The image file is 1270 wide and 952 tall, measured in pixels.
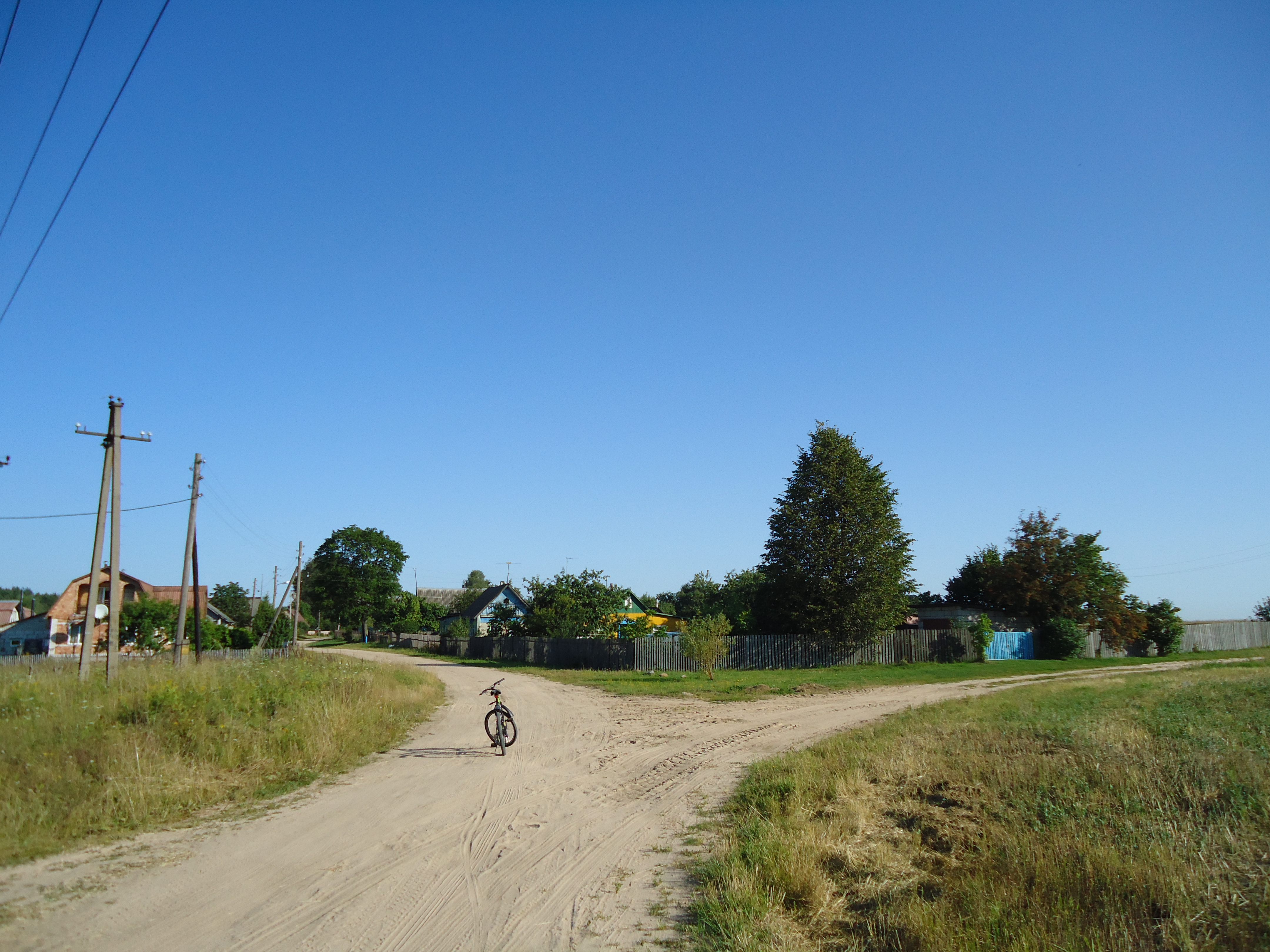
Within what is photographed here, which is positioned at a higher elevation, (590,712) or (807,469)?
(807,469)

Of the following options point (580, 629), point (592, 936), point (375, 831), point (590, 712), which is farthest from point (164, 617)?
point (592, 936)

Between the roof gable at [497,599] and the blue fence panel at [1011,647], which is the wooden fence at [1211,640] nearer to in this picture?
the blue fence panel at [1011,647]

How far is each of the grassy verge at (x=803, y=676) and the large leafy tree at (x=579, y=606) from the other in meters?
2.60

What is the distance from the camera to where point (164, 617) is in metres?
42.8

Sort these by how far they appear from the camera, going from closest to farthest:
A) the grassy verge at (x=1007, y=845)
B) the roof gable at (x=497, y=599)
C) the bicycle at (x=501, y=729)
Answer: the grassy verge at (x=1007, y=845), the bicycle at (x=501, y=729), the roof gable at (x=497, y=599)

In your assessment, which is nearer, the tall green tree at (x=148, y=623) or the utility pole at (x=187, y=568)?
the utility pole at (x=187, y=568)

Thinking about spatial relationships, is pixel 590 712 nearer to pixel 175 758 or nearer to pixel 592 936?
pixel 175 758

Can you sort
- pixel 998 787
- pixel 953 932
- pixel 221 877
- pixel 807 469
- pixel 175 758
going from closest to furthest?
1. pixel 953 932
2. pixel 221 877
3. pixel 998 787
4. pixel 175 758
5. pixel 807 469

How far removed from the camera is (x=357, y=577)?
84.1 m

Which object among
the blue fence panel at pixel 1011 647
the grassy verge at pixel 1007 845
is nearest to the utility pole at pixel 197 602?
the grassy verge at pixel 1007 845

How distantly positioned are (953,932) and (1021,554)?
44.8 metres

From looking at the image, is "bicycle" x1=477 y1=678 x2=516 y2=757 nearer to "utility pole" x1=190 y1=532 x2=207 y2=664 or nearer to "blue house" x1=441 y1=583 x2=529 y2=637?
"utility pole" x1=190 y1=532 x2=207 y2=664

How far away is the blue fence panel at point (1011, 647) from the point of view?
1587 inches

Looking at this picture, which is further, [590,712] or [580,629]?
[580,629]
